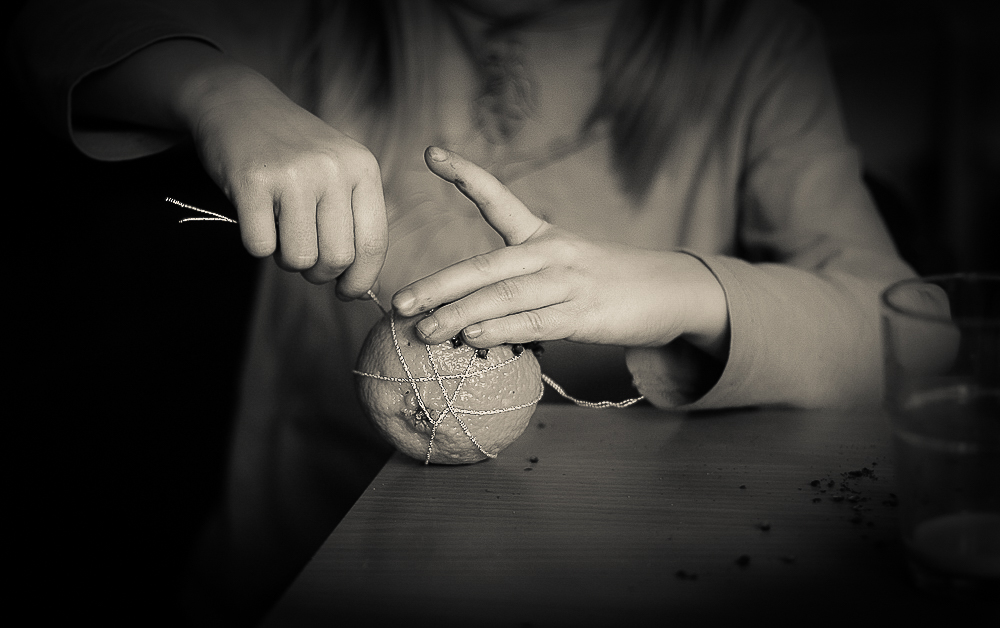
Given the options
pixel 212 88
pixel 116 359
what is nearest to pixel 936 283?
pixel 212 88

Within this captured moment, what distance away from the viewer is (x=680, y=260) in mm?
632

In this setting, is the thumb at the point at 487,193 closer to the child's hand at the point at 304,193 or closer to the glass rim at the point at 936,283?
the child's hand at the point at 304,193

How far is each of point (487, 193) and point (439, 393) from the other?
0.15 metres

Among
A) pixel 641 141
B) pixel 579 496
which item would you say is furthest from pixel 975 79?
pixel 579 496

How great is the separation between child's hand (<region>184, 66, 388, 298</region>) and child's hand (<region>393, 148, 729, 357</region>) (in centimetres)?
7

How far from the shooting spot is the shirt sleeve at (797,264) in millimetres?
635

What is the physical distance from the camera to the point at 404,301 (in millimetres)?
514

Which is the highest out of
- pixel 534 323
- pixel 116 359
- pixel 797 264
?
pixel 534 323

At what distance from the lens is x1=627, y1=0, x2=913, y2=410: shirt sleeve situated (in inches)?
25.0

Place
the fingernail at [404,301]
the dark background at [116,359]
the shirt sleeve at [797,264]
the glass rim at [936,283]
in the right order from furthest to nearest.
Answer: the dark background at [116,359] → the shirt sleeve at [797,264] → the fingernail at [404,301] → the glass rim at [936,283]

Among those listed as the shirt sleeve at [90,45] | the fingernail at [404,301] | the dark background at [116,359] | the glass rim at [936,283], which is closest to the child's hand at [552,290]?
the fingernail at [404,301]

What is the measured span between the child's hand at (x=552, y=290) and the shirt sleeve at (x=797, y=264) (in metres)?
0.03

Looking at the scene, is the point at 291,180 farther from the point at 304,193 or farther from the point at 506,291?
the point at 506,291

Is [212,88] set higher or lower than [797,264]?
higher
